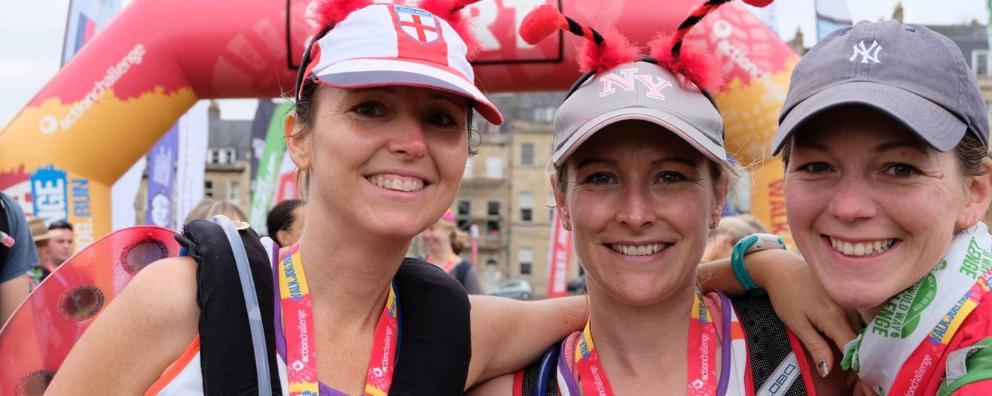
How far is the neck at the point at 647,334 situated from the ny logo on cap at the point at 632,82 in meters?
0.53

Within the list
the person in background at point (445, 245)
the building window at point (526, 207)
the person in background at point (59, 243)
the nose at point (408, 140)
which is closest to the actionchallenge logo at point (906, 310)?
the nose at point (408, 140)

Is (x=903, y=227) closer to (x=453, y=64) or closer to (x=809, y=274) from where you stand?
(x=809, y=274)

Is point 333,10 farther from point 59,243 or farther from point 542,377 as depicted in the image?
→ point 59,243

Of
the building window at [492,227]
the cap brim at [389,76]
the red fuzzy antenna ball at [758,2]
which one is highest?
the red fuzzy antenna ball at [758,2]

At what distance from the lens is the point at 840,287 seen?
6.07 ft

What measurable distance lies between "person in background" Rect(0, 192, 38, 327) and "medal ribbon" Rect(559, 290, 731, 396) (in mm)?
2615

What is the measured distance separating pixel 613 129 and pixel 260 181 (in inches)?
338

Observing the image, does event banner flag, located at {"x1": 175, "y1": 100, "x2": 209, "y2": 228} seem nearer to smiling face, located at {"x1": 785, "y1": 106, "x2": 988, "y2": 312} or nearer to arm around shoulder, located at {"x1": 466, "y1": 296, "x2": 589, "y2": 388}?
arm around shoulder, located at {"x1": 466, "y1": 296, "x2": 589, "y2": 388}

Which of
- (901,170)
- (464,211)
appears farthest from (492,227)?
(901,170)

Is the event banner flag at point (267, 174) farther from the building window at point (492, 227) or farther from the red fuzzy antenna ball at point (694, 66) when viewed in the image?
the building window at point (492, 227)

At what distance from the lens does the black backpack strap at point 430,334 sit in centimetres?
205

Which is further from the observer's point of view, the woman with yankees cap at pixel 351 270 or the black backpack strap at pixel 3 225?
the black backpack strap at pixel 3 225

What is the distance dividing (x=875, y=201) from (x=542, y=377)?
93 centimetres

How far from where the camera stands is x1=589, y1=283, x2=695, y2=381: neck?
227cm
